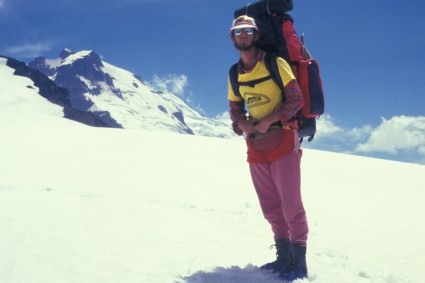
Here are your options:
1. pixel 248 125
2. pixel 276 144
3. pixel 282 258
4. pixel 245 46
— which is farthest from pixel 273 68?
pixel 282 258

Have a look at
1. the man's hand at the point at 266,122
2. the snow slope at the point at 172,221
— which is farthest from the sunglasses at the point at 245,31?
the snow slope at the point at 172,221

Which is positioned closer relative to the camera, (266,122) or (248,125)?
(266,122)

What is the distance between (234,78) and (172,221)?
2.11 metres

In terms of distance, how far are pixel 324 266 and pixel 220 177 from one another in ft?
21.8

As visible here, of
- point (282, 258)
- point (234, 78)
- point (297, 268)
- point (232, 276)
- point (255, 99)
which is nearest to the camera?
point (232, 276)

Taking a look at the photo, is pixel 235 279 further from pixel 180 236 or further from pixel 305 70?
pixel 305 70

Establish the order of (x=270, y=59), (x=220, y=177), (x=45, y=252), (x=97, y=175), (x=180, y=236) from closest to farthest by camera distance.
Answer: (x=45, y=252)
(x=270, y=59)
(x=180, y=236)
(x=97, y=175)
(x=220, y=177)

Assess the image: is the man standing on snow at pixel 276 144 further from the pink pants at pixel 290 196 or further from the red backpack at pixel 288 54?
the red backpack at pixel 288 54

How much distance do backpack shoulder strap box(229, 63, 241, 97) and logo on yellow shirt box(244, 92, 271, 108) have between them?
0.48 feet

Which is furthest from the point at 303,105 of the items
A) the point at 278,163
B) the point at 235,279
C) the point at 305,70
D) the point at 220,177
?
the point at 220,177

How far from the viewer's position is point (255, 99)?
4.04 metres

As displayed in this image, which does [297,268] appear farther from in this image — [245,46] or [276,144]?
[245,46]

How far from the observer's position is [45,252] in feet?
11.2

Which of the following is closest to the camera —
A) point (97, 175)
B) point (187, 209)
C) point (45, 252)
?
point (45, 252)
